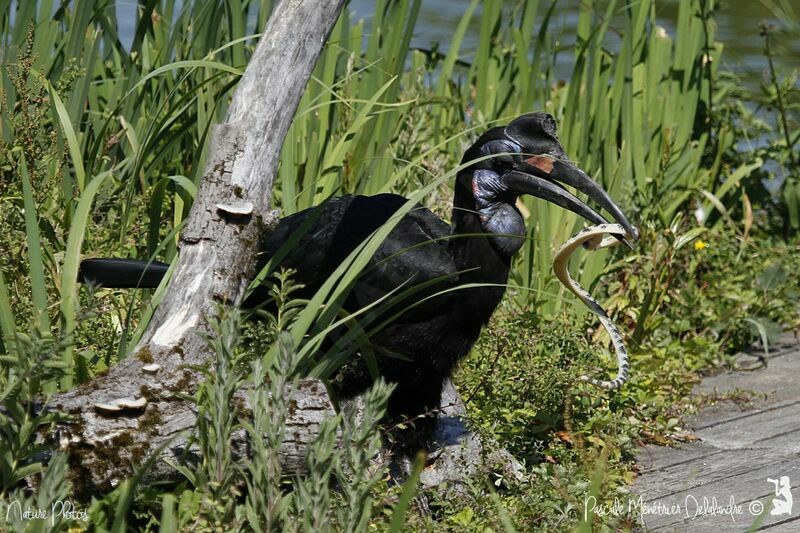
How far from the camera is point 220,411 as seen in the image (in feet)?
6.82

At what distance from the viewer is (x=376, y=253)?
350 cm

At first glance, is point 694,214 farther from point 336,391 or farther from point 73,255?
point 73,255

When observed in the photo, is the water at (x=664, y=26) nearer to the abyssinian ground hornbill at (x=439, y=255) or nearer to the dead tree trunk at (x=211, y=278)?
the abyssinian ground hornbill at (x=439, y=255)

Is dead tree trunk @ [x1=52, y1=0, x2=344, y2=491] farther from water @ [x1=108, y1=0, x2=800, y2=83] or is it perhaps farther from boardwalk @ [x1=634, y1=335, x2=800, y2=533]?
water @ [x1=108, y1=0, x2=800, y2=83]

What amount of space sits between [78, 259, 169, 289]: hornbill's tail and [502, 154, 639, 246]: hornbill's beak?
1120 mm

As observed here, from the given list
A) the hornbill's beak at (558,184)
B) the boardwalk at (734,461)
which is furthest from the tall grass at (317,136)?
the boardwalk at (734,461)

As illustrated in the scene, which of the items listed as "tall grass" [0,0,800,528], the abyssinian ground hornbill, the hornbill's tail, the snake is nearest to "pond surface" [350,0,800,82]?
"tall grass" [0,0,800,528]

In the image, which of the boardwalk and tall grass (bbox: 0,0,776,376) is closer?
the boardwalk

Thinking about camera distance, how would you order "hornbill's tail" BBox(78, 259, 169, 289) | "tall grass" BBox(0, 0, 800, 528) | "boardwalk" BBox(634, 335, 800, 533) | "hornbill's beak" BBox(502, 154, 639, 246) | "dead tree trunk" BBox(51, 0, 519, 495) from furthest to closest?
1. "hornbill's beak" BBox(502, 154, 639, 246)
2. "hornbill's tail" BBox(78, 259, 169, 289)
3. "boardwalk" BBox(634, 335, 800, 533)
4. "tall grass" BBox(0, 0, 800, 528)
5. "dead tree trunk" BBox(51, 0, 519, 495)

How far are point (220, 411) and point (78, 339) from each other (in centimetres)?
134

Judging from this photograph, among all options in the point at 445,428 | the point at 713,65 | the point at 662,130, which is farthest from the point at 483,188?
the point at 713,65

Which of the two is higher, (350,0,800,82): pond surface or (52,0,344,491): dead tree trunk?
(350,0,800,82): pond surface

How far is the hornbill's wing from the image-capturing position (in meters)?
3.39

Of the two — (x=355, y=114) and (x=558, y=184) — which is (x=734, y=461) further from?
(x=355, y=114)
